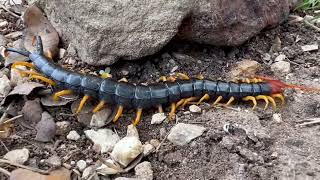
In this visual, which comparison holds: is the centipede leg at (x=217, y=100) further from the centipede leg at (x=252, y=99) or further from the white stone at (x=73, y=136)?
the white stone at (x=73, y=136)

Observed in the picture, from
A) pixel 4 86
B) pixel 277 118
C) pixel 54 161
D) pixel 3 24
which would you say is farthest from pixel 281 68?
pixel 3 24

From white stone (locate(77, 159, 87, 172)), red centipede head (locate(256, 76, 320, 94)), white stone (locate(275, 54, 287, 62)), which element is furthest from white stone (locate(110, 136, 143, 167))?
white stone (locate(275, 54, 287, 62))

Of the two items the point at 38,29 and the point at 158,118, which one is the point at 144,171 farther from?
the point at 38,29

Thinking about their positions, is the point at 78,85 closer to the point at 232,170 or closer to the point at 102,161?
the point at 102,161

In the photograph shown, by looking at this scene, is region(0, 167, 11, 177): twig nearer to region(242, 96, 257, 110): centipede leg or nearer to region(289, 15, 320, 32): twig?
region(242, 96, 257, 110): centipede leg

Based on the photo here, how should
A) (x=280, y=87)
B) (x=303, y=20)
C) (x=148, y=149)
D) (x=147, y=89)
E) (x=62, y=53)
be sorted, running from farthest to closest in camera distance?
(x=303, y=20) → (x=62, y=53) → (x=280, y=87) → (x=147, y=89) → (x=148, y=149)

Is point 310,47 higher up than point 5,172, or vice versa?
point 310,47

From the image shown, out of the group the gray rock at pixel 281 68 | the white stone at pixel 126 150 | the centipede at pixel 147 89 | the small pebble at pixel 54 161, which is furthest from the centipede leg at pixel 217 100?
the small pebble at pixel 54 161
